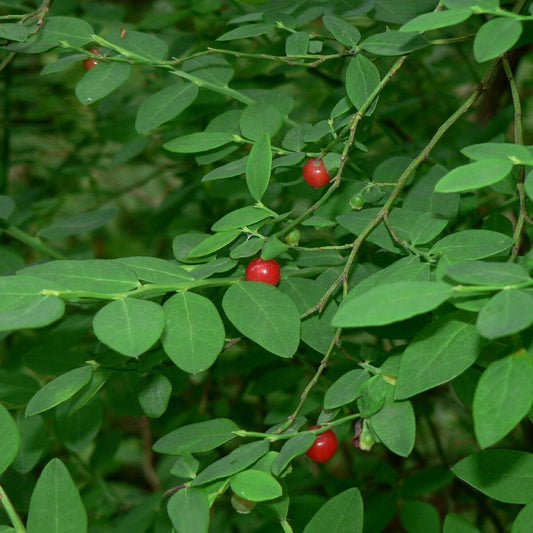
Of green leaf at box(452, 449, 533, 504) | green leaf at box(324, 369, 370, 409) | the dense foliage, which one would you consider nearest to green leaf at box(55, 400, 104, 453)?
the dense foliage

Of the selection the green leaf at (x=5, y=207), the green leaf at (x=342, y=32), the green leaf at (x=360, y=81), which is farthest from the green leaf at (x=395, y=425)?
the green leaf at (x=5, y=207)

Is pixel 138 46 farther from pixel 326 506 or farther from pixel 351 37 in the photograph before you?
pixel 326 506

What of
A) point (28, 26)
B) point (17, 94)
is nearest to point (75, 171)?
point (17, 94)

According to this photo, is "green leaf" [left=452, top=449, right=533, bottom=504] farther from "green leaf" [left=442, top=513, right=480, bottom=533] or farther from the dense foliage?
"green leaf" [left=442, top=513, right=480, bottom=533]

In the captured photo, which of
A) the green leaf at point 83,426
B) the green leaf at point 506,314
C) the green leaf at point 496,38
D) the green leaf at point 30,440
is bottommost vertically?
the green leaf at point 30,440

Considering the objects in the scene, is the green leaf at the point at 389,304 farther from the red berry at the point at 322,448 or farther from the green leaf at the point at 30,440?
the green leaf at the point at 30,440

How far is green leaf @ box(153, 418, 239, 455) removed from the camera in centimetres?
103

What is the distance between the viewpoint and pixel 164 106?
1.33 metres

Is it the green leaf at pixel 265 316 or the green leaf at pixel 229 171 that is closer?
the green leaf at pixel 265 316

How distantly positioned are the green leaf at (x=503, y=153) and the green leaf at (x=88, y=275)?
42 centimetres

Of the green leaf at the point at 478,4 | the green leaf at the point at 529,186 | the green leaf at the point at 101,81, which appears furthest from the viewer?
the green leaf at the point at 101,81

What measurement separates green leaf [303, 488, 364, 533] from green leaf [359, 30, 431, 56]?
620 mm

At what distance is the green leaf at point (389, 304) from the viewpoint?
71cm

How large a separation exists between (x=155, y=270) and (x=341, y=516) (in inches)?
16.2
